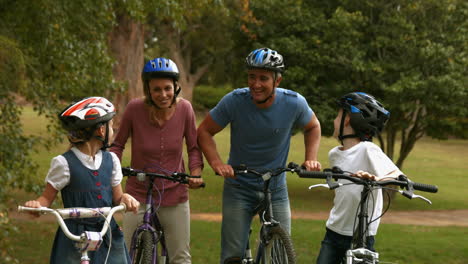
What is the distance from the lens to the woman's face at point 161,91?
5.77 m

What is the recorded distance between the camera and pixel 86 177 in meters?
4.67

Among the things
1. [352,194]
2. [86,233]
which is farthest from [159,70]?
[86,233]

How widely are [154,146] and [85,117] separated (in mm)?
1316

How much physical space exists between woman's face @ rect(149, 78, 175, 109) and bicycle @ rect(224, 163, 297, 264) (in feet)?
2.42

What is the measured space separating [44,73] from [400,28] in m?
10.6

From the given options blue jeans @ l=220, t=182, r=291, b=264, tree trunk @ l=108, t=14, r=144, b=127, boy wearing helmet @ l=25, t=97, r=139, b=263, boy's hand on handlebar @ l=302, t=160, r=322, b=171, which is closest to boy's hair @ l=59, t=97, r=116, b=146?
boy wearing helmet @ l=25, t=97, r=139, b=263

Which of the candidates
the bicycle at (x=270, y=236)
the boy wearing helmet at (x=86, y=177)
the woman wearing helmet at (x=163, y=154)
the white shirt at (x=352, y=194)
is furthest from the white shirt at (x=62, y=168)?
the white shirt at (x=352, y=194)

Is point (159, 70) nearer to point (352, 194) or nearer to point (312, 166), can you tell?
point (312, 166)

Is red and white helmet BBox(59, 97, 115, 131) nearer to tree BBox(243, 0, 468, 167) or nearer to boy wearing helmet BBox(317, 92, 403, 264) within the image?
boy wearing helmet BBox(317, 92, 403, 264)

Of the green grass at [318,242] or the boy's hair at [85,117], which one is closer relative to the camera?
the boy's hair at [85,117]

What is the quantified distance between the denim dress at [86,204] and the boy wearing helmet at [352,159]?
5.16 feet

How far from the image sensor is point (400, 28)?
64.0 ft

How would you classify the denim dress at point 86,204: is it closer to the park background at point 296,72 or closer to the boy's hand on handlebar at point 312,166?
the boy's hand on handlebar at point 312,166

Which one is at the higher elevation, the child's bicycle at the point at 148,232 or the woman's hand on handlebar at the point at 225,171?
the woman's hand on handlebar at the point at 225,171
